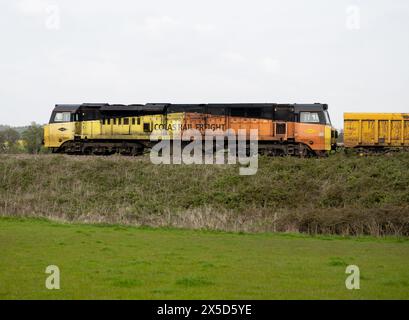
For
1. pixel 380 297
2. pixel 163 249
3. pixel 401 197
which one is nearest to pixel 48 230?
pixel 163 249

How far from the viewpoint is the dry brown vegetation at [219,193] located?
2598 centimetres

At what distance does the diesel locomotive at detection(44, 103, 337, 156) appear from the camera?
136 feet

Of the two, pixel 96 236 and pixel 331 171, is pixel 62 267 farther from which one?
pixel 331 171

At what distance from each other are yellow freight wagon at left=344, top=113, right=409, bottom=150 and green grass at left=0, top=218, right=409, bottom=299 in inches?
784

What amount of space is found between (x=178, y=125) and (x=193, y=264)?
90.8 ft

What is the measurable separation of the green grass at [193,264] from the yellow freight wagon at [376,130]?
1992 cm

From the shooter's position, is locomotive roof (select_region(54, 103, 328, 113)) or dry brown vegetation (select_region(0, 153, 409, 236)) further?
locomotive roof (select_region(54, 103, 328, 113))

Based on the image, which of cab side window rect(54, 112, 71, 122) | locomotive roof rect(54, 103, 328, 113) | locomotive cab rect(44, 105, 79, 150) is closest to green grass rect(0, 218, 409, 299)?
locomotive roof rect(54, 103, 328, 113)

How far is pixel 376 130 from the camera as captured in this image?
41812 mm

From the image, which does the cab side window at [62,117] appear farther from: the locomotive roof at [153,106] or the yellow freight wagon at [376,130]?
the yellow freight wagon at [376,130]
